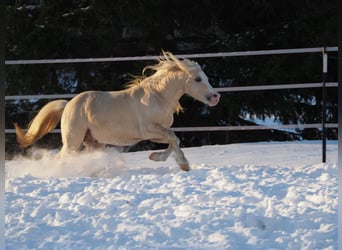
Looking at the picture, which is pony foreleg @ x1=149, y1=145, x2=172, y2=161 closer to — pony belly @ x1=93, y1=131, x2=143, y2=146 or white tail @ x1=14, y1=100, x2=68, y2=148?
pony belly @ x1=93, y1=131, x2=143, y2=146

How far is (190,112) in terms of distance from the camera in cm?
892

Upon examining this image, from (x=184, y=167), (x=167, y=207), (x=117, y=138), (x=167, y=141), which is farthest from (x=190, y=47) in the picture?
(x=167, y=207)

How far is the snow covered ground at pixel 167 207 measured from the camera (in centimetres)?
258

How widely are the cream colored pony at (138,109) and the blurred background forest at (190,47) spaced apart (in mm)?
3358

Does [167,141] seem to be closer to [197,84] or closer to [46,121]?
[197,84]

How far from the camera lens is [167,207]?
3156 mm

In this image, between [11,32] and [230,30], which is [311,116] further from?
[11,32]

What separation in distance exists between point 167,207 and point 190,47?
261 inches

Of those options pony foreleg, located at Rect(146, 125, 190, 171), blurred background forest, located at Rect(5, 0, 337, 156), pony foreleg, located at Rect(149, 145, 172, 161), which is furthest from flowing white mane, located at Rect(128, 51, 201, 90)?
blurred background forest, located at Rect(5, 0, 337, 156)

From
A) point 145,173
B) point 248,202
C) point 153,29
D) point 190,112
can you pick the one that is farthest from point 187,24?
point 248,202

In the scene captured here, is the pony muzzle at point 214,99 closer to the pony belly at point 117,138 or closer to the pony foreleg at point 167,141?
the pony foreleg at point 167,141

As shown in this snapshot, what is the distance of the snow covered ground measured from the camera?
2.58 metres

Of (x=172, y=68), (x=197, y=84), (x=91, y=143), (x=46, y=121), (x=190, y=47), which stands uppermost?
(x=190, y=47)

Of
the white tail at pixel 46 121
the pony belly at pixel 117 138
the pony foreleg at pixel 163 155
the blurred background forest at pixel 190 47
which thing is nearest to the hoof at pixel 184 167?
the pony foreleg at pixel 163 155
